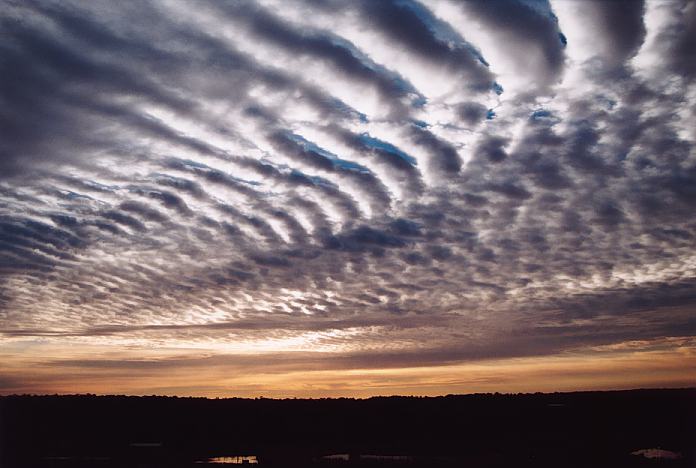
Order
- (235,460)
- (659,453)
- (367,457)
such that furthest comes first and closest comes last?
(235,460), (367,457), (659,453)

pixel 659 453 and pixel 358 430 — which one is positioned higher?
pixel 358 430

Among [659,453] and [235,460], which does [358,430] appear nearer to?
[235,460]

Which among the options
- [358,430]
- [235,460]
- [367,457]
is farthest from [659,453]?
[235,460]

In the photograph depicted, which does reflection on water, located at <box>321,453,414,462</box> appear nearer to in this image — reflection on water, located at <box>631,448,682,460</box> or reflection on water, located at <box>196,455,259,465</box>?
reflection on water, located at <box>196,455,259,465</box>

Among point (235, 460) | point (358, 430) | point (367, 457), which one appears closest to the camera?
point (367, 457)

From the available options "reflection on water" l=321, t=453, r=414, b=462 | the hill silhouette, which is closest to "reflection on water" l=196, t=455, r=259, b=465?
the hill silhouette

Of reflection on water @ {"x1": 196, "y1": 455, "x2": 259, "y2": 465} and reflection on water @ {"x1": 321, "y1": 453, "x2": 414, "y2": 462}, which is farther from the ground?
reflection on water @ {"x1": 196, "y1": 455, "x2": 259, "y2": 465}

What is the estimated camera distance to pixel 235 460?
3072 cm

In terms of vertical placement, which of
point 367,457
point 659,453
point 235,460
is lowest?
point 659,453

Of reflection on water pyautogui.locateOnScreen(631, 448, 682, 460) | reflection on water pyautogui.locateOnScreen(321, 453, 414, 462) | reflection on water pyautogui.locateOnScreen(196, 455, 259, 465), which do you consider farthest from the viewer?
reflection on water pyautogui.locateOnScreen(321, 453, 414, 462)

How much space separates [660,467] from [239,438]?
29752 millimetres

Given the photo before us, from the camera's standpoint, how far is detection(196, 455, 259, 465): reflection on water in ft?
95.4

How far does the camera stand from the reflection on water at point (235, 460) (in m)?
29.1

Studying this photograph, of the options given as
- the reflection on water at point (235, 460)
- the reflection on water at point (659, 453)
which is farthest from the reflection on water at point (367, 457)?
the reflection on water at point (659, 453)
